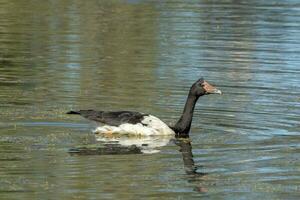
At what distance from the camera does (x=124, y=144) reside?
17.7m

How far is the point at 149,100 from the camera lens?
71.1ft

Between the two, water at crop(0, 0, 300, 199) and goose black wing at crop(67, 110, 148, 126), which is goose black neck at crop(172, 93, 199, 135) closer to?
water at crop(0, 0, 300, 199)

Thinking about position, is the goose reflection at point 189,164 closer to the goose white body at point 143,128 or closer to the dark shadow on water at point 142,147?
the dark shadow on water at point 142,147

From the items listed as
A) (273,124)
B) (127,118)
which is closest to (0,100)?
(127,118)

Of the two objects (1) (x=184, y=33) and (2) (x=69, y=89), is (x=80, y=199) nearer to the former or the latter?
(2) (x=69, y=89)

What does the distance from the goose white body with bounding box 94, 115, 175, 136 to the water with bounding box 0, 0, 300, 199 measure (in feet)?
0.85

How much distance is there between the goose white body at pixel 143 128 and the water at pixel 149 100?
258 millimetres

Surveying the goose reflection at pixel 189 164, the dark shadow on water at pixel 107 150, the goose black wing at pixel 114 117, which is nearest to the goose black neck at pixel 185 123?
the goose reflection at pixel 189 164

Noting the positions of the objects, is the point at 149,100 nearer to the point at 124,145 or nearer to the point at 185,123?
the point at 185,123

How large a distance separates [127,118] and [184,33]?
15.3m

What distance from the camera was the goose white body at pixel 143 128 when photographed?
1830 cm

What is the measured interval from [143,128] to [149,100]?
3344 mm

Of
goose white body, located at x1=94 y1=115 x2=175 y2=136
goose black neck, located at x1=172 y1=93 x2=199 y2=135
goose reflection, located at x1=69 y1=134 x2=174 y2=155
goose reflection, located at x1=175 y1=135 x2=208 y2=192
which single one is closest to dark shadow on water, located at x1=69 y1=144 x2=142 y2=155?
goose reflection, located at x1=69 y1=134 x2=174 y2=155

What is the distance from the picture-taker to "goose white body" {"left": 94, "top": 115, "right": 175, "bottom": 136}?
1830 centimetres
